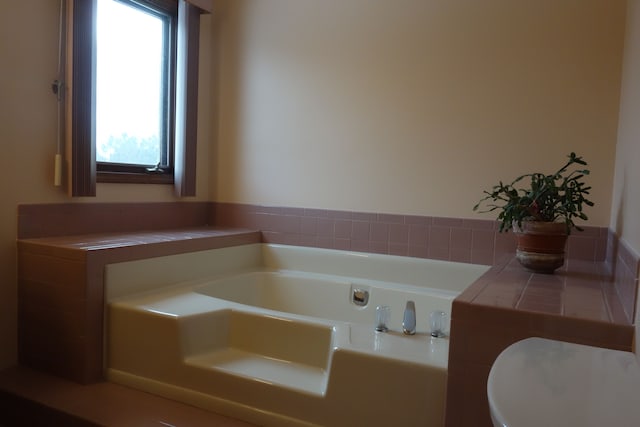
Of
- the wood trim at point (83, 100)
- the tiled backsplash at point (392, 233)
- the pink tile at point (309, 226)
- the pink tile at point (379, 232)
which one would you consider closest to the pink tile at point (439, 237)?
the tiled backsplash at point (392, 233)

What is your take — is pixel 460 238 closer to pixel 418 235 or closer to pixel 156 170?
pixel 418 235

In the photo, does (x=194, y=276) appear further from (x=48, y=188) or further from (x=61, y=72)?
(x=61, y=72)

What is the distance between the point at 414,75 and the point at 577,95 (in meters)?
0.77

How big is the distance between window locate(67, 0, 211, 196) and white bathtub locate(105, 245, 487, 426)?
64 cm

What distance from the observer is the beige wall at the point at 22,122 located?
1.93 meters

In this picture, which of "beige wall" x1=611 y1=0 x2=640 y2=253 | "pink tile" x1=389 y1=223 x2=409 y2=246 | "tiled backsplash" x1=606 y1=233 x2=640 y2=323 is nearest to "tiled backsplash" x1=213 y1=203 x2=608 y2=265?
"pink tile" x1=389 y1=223 x2=409 y2=246

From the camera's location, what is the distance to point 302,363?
1.65 meters

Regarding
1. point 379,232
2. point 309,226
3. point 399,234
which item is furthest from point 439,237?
point 309,226

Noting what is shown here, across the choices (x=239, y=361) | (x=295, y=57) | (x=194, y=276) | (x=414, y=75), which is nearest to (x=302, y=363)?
(x=239, y=361)

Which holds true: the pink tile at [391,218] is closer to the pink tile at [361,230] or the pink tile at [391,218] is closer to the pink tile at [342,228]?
the pink tile at [361,230]

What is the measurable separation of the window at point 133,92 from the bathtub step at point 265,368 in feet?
3.50

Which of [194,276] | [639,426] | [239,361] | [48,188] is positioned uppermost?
[48,188]

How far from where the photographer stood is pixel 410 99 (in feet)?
8.01

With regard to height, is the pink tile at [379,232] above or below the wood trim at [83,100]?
below
